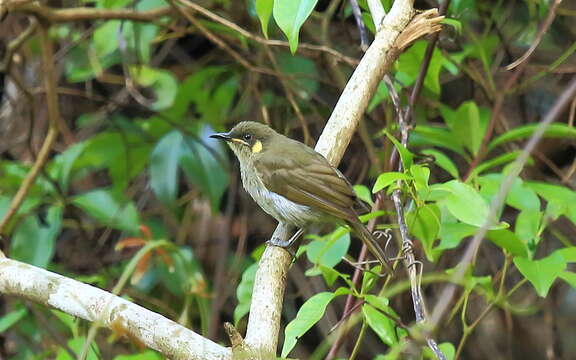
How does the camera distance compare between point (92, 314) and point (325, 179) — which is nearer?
point (92, 314)

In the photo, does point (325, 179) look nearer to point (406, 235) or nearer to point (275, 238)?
point (275, 238)

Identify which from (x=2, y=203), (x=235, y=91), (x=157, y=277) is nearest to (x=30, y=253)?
(x=2, y=203)

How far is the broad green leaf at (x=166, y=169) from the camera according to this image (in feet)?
15.2

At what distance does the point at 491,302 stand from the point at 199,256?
3.28m

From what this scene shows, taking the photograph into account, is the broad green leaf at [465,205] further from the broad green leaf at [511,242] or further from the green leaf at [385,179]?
the broad green leaf at [511,242]

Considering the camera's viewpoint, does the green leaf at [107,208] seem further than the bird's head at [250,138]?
Yes

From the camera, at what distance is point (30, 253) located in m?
4.30

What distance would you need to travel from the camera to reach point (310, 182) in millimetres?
3322

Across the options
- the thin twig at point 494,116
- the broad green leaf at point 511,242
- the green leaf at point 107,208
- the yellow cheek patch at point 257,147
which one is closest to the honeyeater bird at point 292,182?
the yellow cheek patch at point 257,147

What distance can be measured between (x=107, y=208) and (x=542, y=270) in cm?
237

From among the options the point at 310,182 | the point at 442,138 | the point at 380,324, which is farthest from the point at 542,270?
the point at 442,138

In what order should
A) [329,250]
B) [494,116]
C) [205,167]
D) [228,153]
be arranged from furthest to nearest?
[228,153] → [205,167] → [494,116] → [329,250]

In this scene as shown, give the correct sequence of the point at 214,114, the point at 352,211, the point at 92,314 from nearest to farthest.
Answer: the point at 92,314 < the point at 352,211 < the point at 214,114

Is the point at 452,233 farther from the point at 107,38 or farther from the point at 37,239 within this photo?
the point at 107,38
